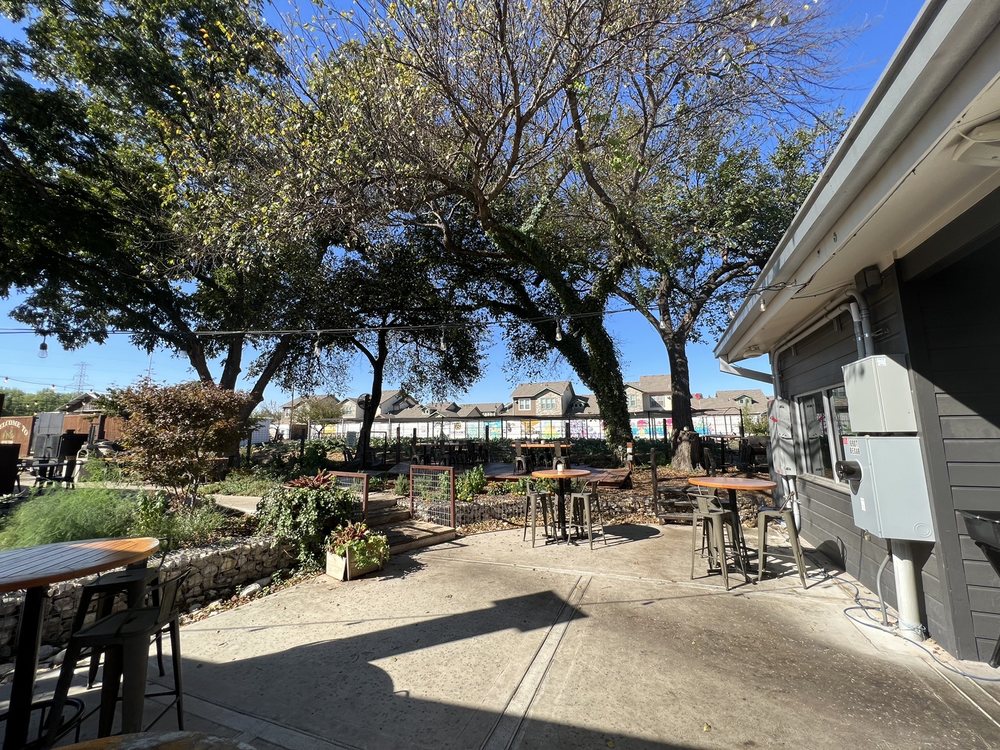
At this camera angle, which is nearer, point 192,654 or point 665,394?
point 192,654

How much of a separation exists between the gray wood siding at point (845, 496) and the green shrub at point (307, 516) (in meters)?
5.73

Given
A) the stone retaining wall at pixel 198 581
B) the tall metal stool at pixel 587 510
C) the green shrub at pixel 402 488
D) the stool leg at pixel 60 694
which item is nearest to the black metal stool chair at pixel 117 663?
the stool leg at pixel 60 694

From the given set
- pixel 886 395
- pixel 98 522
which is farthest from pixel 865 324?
pixel 98 522

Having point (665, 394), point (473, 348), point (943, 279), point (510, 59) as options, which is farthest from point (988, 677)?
point (665, 394)

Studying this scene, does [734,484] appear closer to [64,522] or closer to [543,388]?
[64,522]

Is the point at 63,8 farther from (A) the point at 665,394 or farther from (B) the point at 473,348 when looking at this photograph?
(A) the point at 665,394

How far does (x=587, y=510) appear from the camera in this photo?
235 inches

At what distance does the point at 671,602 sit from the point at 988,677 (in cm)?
201

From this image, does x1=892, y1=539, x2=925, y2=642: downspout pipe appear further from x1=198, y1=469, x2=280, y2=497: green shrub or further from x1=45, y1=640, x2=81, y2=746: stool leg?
x1=198, y1=469, x2=280, y2=497: green shrub

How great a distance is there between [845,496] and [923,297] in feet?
7.75

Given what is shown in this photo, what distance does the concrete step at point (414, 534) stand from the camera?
614 cm

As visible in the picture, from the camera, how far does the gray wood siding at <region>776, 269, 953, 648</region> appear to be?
3.21 m

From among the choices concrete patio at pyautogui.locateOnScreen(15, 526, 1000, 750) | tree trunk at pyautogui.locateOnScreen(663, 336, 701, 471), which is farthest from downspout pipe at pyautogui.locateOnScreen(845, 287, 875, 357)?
tree trunk at pyautogui.locateOnScreen(663, 336, 701, 471)

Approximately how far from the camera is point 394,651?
10.9ft
